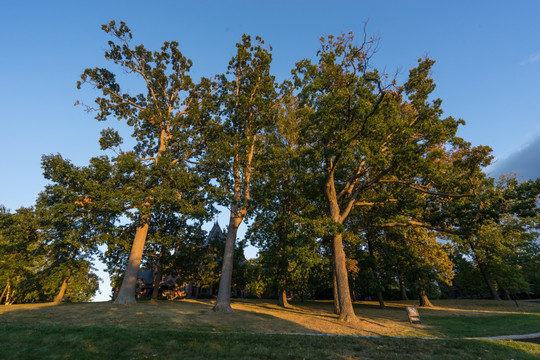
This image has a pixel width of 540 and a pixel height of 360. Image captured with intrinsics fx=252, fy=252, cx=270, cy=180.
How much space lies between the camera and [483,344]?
8.80m

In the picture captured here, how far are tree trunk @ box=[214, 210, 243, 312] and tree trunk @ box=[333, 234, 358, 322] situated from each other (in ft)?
25.4

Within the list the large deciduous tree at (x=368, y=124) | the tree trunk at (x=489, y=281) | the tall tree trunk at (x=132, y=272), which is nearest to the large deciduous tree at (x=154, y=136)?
the tall tree trunk at (x=132, y=272)

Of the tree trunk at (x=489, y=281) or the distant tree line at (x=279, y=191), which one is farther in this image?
the tree trunk at (x=489, y=281)

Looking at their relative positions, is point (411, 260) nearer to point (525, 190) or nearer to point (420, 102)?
point (525, 190)

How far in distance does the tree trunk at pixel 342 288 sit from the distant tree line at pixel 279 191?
0.27 ft

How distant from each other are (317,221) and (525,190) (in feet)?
36.0

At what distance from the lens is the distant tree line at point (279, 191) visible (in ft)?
53.1

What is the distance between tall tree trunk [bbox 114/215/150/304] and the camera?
18875mm

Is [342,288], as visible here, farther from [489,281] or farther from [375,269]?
[489,281]

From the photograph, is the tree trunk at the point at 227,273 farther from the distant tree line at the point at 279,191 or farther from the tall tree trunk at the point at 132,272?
the tall tree trunk at the point at 132,272

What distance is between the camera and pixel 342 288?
15.5 meters

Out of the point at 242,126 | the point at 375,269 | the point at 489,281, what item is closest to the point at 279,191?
the point at 242,126

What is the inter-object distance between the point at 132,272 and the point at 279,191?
46.2 ft

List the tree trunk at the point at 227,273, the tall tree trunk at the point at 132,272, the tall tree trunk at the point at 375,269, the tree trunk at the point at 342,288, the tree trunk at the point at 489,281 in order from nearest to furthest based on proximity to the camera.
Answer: the tree trunk at the point at 342,288 < the tree trunk at the point at 227,273 < the tall tree trunk at the point at 132,272 < the tall tree trunk at the point at 375,269 < the tree trunk at the point at 489,281
